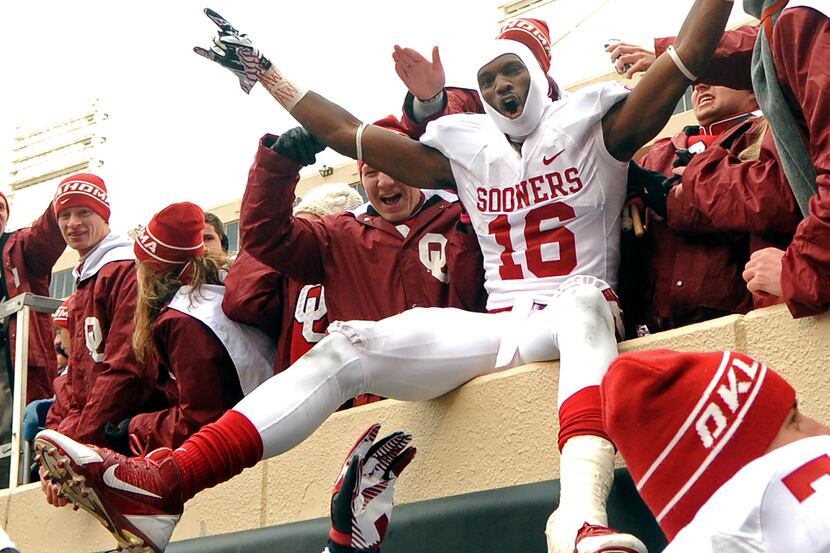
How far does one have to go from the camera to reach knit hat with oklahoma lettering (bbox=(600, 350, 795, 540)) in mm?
1582

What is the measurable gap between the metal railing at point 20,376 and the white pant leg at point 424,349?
211cm

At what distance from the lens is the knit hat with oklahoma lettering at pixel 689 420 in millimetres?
1582

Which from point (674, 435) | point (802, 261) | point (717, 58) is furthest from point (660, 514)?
point (717, 58)

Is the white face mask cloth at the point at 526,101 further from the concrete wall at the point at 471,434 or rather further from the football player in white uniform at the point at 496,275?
the concrete wall at the point at 471,434

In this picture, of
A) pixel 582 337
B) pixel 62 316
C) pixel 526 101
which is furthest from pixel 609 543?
pixel 62 316

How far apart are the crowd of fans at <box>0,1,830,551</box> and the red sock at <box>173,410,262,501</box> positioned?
0.11 ft

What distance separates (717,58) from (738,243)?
1.63 feet

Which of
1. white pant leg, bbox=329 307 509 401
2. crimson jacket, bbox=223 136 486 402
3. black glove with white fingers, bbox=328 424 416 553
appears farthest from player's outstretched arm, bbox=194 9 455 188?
black glove with white fingers, bbox=328 424 416 553

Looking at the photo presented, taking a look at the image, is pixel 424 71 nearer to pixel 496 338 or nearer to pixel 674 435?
pixel 496 338

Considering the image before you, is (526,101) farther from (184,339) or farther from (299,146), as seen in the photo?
(184,339)

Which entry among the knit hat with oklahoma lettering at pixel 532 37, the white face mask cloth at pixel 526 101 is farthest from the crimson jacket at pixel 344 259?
the knit hat with oklahoma lettering at pixel 532 37

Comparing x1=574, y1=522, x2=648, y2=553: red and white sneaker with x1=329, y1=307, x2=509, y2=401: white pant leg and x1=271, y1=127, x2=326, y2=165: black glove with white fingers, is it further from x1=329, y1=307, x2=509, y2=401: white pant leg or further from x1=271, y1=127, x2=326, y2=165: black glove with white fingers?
x1=271, y1=127, x2=326, y2=165: black glove with white fingers

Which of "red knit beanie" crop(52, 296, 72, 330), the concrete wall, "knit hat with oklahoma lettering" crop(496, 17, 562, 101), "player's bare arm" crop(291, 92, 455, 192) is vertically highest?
"knit hat with oklahoma lettering" crop(496, 17, 562, 101)

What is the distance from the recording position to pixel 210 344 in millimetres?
4074
